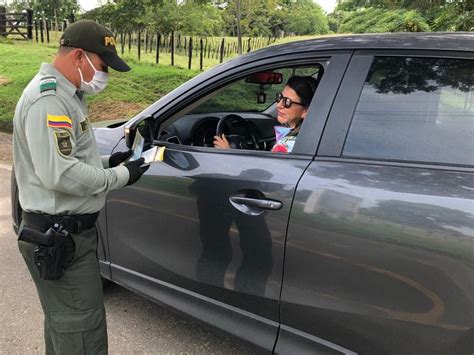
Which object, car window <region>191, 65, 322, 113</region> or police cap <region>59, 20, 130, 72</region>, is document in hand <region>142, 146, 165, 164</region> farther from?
car window <region>191, 65, 322, 113</region>

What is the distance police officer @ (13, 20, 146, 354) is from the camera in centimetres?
160

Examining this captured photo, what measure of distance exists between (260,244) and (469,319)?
2.73 feet

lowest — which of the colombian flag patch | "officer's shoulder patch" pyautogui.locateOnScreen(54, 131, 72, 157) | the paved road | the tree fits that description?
the paved road

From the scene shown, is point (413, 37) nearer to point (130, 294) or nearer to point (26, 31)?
point (130, 294)

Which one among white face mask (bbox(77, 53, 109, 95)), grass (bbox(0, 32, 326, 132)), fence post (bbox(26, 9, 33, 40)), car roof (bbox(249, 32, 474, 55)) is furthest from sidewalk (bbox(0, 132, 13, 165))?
fence post (bbox(26, 9, 33, 40))

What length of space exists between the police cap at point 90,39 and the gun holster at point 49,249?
677 mm

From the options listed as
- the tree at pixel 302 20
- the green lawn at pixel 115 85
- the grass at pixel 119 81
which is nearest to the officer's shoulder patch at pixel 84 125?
the grass at pixel 119 81

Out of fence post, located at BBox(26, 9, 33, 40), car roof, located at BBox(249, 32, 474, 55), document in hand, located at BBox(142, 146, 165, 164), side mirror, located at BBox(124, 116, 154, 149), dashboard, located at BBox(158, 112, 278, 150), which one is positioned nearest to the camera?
car roof, located at BBox(249, 32, 474, 55)

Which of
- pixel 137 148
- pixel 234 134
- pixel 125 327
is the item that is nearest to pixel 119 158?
pixel 137 148

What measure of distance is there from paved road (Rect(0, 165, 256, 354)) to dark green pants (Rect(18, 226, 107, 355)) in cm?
62

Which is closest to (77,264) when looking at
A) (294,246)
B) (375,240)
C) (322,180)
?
(294,246)

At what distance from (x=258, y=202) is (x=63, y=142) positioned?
2.68 ft

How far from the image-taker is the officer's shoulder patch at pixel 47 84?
1618 millimetres

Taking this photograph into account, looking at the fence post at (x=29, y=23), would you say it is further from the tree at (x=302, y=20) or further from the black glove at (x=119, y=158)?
the tree at (x=302, y=20)
